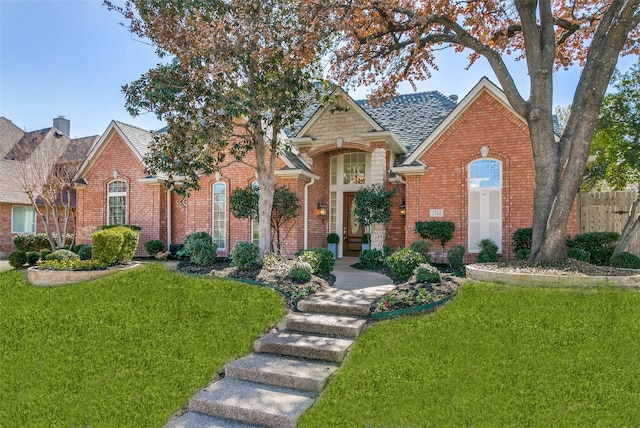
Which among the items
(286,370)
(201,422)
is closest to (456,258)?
(286,370)

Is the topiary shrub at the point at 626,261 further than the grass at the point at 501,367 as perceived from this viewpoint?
Yes

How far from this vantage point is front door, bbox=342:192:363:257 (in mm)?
16250

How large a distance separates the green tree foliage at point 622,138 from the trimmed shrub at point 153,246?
15436 mm

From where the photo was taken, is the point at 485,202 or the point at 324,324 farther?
the point at 485,202

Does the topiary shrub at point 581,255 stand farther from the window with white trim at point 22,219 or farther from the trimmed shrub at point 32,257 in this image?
the window with white trim at point 22,219

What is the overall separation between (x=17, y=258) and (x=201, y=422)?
1188 cm

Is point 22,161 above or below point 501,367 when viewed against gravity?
above

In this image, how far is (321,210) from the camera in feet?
51.5

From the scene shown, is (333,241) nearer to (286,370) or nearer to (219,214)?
(219,214)

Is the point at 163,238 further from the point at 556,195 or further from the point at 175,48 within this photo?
the point at 556,195

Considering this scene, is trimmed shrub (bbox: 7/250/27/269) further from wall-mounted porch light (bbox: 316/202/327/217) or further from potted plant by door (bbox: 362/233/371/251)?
potted plant by door (bbox: 362/233/371/251)

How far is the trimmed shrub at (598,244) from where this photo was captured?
443 inches

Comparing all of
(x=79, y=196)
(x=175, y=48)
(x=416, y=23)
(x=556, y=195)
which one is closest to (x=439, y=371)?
(x=556, y=195)

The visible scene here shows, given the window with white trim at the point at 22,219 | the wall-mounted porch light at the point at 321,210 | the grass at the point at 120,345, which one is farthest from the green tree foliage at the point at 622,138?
the window with white trim at the point at 22,219
